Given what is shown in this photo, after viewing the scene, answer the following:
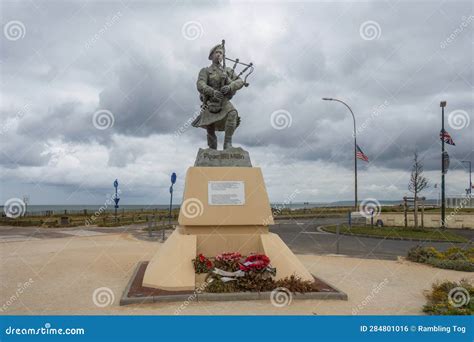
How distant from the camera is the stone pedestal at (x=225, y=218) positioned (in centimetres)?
856

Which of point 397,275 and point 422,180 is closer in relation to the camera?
point 397,275

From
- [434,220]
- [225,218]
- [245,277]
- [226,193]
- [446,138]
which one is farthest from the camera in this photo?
[434,220]

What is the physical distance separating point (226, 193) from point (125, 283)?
2.88m

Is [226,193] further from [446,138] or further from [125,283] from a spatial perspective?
[446,138]

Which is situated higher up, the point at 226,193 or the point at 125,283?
the point at 226,193

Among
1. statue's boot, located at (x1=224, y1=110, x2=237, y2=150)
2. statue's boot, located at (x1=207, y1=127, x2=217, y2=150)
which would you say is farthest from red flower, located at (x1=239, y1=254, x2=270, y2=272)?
statue's boot, located at (x1=207, y1=127, x2=217, y2=150)

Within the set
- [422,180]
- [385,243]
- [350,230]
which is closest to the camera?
[385,243]

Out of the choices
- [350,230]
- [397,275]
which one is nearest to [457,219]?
[350,230]

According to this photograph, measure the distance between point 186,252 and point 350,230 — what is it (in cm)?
1662

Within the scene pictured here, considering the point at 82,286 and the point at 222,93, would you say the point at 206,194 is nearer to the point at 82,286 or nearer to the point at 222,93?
the point at 222,93

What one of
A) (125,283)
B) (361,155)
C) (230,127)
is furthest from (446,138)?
(125,283)

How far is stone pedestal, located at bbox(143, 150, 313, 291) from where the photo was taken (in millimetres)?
8562

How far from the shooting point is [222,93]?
9.73 metres

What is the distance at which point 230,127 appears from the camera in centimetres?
991
